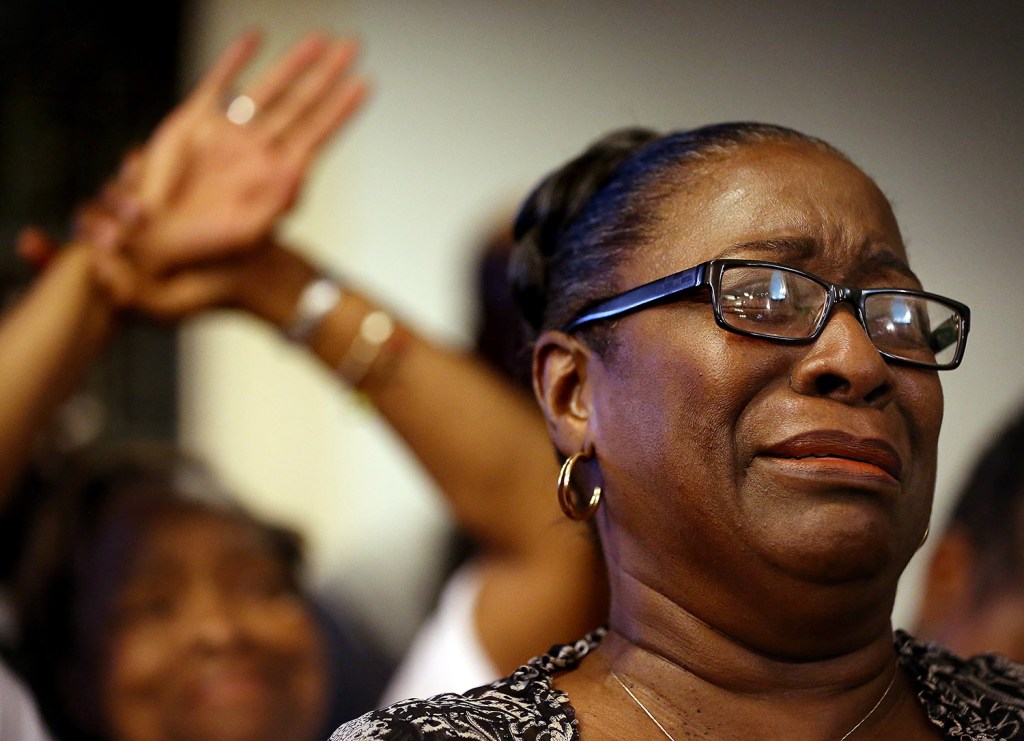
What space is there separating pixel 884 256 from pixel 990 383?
64.5 inches

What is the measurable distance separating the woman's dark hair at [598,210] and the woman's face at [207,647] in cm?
118

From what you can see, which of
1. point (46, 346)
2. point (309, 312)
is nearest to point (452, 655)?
point (309, 312)

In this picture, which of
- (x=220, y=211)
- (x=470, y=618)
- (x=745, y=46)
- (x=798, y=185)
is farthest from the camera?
(x=745, y=46)

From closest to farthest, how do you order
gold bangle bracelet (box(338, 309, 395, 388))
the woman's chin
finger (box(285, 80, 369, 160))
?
the woman's chin
gold bangle bracelet (box(338, 309, 395, 388))
finger (box(285, 80, 369, 160))

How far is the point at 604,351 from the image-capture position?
47.4 inches

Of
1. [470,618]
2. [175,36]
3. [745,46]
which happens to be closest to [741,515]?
[470,618]

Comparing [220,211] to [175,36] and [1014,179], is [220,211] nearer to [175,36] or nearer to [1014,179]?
[175,36]

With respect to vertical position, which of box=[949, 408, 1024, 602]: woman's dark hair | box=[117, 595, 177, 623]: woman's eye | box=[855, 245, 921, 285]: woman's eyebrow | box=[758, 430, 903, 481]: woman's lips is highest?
box=[855, 245, 921, 285]: woman's eyebrow

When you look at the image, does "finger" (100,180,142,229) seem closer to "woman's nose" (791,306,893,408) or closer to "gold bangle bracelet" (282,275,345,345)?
"gold bangle bracelet" (282,275,345,345)

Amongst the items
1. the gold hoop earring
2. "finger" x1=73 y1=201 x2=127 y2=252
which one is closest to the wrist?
"finger" x1=73 y1=201 x2=127 y2=252

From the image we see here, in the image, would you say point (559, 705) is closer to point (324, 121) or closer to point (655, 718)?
point (655, 718)

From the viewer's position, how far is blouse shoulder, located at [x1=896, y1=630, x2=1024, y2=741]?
Result: 1.15 m

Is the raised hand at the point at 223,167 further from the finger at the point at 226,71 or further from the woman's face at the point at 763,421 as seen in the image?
the woman's face at the point at 763,421

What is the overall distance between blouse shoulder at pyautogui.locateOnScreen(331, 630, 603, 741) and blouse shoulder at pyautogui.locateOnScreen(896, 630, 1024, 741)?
356 millimetres
